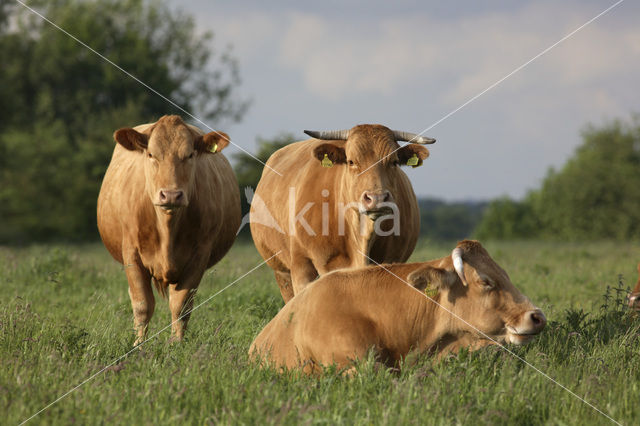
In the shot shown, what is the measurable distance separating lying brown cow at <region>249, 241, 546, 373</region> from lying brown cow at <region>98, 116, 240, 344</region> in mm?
2050

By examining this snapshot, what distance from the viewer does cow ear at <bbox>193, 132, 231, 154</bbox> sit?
6.83 metres

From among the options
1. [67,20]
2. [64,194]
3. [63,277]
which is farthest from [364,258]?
[67,20]

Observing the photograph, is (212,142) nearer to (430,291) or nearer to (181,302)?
(181,302)

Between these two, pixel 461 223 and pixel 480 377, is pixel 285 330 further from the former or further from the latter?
pixel 461 223

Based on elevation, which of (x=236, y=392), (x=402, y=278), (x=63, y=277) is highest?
(x=402, y=278)

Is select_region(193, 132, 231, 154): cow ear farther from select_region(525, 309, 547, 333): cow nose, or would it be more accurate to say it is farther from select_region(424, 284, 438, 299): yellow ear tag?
select_region(525, 309, 547, 333): cow nose

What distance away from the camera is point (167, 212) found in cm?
646

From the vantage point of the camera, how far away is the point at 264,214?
8367mm

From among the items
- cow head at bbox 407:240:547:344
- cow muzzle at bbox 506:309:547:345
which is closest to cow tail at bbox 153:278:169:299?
cow head at bbox 407:240:547:344

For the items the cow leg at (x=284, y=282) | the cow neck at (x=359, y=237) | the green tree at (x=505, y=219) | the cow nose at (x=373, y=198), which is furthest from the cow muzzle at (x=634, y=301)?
the green tree at (x=505, y=219)

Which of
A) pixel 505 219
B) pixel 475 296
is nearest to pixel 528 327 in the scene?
pixel 475 296

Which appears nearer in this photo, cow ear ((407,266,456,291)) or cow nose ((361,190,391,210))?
cow ear ((407,266,456,291))

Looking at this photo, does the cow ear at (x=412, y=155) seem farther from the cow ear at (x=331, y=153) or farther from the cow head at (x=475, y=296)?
the cow head at (x=475, y=296)

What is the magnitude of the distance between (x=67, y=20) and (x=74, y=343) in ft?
135
